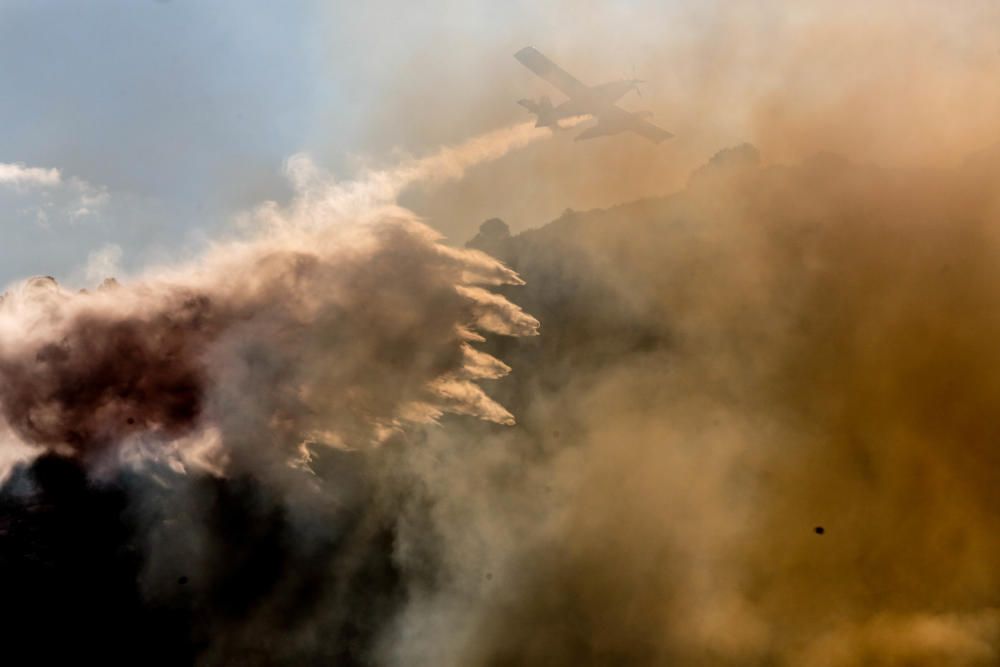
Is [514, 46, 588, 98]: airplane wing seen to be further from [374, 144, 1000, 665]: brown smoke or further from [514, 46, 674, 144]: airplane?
[374, 144, 1000, 665]: brown smoke

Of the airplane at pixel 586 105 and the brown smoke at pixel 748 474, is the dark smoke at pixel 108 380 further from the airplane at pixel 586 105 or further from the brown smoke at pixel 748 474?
the airplane at pixel 586 105

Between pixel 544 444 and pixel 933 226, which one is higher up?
pixel 933 226

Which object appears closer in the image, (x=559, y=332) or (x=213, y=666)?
(x=213, y=666)

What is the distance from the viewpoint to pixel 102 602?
25.8 metres

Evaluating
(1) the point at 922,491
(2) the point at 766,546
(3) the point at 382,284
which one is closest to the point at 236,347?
(3) the point at 382,284

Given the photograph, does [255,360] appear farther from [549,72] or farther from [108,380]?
[549,72]

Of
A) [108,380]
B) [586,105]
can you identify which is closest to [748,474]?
[586,105]

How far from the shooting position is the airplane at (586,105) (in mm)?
31984

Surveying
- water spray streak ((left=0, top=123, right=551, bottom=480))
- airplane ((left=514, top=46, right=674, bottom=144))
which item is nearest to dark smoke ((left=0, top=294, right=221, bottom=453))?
water spray streak ((left=0, top=123, right=551, bottom=480))

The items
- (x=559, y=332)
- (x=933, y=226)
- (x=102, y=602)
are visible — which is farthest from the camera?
(x=559, y=332)

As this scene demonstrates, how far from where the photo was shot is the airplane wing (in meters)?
32.0

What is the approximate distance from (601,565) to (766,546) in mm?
6544

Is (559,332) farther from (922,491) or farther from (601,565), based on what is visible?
(922,491)

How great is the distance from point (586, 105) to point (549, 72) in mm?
2454
